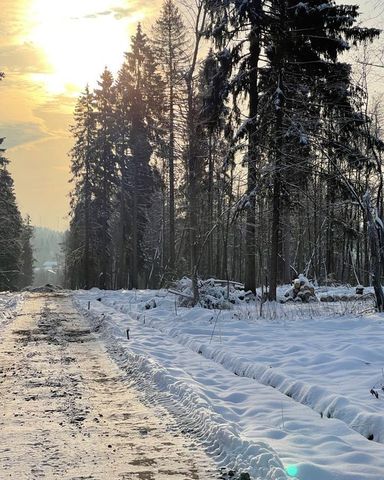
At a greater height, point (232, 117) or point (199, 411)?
point (232, 117)

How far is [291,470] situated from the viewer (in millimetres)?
3934

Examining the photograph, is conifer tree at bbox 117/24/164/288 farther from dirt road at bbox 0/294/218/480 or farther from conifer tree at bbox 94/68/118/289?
dirt road at bbox 0/294/218/480

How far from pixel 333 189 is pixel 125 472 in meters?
14.0

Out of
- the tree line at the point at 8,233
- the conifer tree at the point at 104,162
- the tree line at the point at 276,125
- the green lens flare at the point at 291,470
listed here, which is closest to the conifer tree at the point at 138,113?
the conifer tree at the point at 104,162

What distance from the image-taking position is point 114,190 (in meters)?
42.1

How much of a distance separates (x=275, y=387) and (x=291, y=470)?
9.77ft

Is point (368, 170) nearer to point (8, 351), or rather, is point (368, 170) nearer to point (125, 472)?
point (8, 351)

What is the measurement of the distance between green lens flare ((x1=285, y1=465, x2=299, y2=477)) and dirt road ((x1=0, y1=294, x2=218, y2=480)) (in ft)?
2.02

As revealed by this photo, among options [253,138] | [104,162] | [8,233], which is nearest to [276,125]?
[253,138]

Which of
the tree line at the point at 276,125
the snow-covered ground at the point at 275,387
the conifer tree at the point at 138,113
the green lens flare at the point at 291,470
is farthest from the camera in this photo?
the conifer tree at the point at 138,113

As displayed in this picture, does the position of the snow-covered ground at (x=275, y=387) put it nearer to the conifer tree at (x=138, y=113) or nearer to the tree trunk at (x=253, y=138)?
the tree trunk at (x=253, y=138)

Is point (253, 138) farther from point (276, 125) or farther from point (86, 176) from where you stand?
point (86, 176)

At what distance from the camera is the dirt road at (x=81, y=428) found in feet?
13.5

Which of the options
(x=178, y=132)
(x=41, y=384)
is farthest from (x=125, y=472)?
(x=178, y=132)
